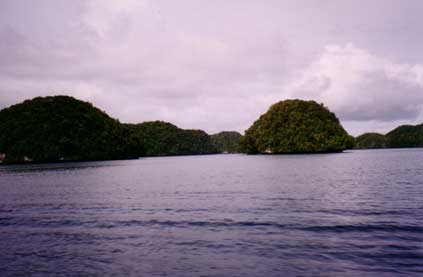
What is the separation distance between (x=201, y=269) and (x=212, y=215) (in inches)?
471

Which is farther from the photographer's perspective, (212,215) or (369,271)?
(212,215)

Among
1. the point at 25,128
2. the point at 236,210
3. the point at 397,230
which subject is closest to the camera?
the point at 397,230

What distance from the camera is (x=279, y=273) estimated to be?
13516 mm

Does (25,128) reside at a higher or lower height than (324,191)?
higher

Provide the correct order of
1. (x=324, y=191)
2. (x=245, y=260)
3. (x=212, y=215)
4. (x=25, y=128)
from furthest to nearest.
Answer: (x=25, y=128), (x=324, y=191), (x=212, y=215), (x=245, y=260)

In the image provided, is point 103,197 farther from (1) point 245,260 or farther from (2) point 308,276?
(2) point 308,276

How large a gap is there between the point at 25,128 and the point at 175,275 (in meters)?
212

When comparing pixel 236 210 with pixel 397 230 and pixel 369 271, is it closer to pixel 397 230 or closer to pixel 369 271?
pixel 397 230

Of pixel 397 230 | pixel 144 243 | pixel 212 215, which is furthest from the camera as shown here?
pixel 212 215

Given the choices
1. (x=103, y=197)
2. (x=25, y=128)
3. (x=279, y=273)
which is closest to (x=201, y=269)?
(x=279, y=273)

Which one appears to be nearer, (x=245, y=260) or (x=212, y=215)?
(x=245, y=260)

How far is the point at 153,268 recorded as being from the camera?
47.4 ft

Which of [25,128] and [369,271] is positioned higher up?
[25,128]

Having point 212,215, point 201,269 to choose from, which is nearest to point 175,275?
point 201,269
